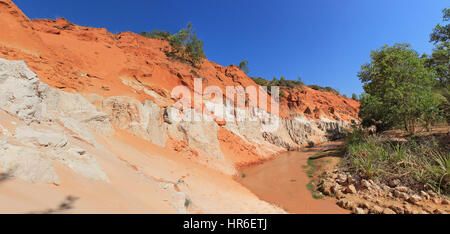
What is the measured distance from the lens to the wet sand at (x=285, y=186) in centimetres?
557

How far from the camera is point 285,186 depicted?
7.45 meters

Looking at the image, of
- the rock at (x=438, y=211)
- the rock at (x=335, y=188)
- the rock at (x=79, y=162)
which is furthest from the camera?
the rock at (x=335, y=188)

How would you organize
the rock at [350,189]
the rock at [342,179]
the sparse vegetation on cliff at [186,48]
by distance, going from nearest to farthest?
the rock at [350,189] < the rock at [342,179] < the sparse vegetation on cliff at [186,48]

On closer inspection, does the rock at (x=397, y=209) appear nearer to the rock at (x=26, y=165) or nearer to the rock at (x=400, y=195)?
the rock at (x=400, y=195)

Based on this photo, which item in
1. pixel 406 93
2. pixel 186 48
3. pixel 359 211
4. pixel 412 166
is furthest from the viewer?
pixel 186 48

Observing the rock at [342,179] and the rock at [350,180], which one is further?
the rock at [342,179]

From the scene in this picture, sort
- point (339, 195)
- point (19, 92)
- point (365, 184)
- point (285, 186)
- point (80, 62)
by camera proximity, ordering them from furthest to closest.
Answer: point (80, 62) < point (285, 186) < point (339, 195) < point (365, 184) < point (19, 92)

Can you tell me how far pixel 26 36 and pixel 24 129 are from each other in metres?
9.61

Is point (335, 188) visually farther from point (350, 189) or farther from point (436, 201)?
point (436, 201)

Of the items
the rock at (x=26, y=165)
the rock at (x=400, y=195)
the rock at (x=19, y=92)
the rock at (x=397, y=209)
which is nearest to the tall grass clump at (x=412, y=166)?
the rock at (x=400, y=195)

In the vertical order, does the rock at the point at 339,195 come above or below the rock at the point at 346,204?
above

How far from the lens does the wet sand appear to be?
557 centimetres

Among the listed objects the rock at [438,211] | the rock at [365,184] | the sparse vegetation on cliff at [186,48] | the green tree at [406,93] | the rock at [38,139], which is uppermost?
the sparse vegetation on cliff at [186,48]

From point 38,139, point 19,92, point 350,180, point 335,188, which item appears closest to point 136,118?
point 19,92
